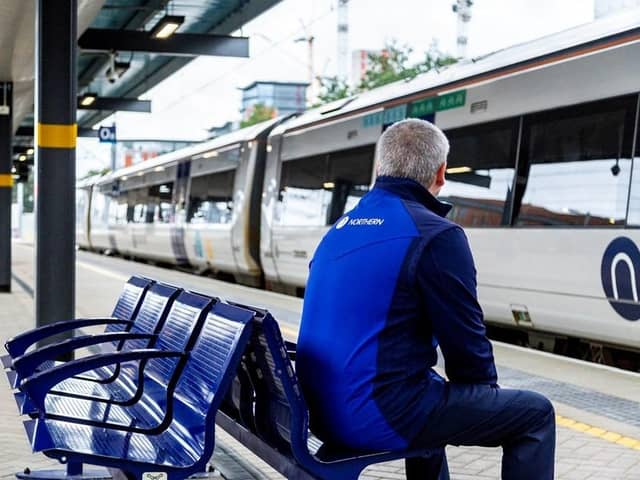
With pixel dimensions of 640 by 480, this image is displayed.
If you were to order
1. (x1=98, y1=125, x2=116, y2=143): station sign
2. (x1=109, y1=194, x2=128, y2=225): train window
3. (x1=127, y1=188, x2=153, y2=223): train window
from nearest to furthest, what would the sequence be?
1. (x1=98, y1=125, x2=116, y2=143): station sign
2. (x1=127, y1=188, x2=153, y2=223): train window
3. (x1=109, y1=194, x2=128, y2=225): train window

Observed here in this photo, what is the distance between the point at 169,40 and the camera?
1548 centimetres

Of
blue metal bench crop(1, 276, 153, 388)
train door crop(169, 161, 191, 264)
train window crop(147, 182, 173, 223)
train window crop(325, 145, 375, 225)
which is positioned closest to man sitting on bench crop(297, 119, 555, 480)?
blue metal bench crop(1, 276, 153, 388)

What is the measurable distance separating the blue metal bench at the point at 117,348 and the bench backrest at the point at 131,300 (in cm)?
8

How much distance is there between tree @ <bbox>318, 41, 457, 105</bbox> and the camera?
4203cm

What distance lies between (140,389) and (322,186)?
979cm

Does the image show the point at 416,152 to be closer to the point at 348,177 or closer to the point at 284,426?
the point at 284,426

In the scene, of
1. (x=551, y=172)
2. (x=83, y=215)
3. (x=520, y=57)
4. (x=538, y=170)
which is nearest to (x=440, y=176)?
(x=551, y=172)

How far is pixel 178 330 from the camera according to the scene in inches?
170

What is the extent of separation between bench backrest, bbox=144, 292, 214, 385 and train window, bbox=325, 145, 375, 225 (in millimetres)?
7968

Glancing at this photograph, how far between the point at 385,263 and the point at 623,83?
5121mm

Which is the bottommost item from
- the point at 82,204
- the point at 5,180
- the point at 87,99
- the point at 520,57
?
the point at 82,204

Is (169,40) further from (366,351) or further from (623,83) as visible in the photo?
(366,351)

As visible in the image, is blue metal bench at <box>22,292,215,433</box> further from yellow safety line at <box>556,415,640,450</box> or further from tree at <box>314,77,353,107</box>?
tree at <box>314,77,353,107</box>

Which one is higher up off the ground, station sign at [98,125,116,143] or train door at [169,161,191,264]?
station sign at [98,125,116,143]
